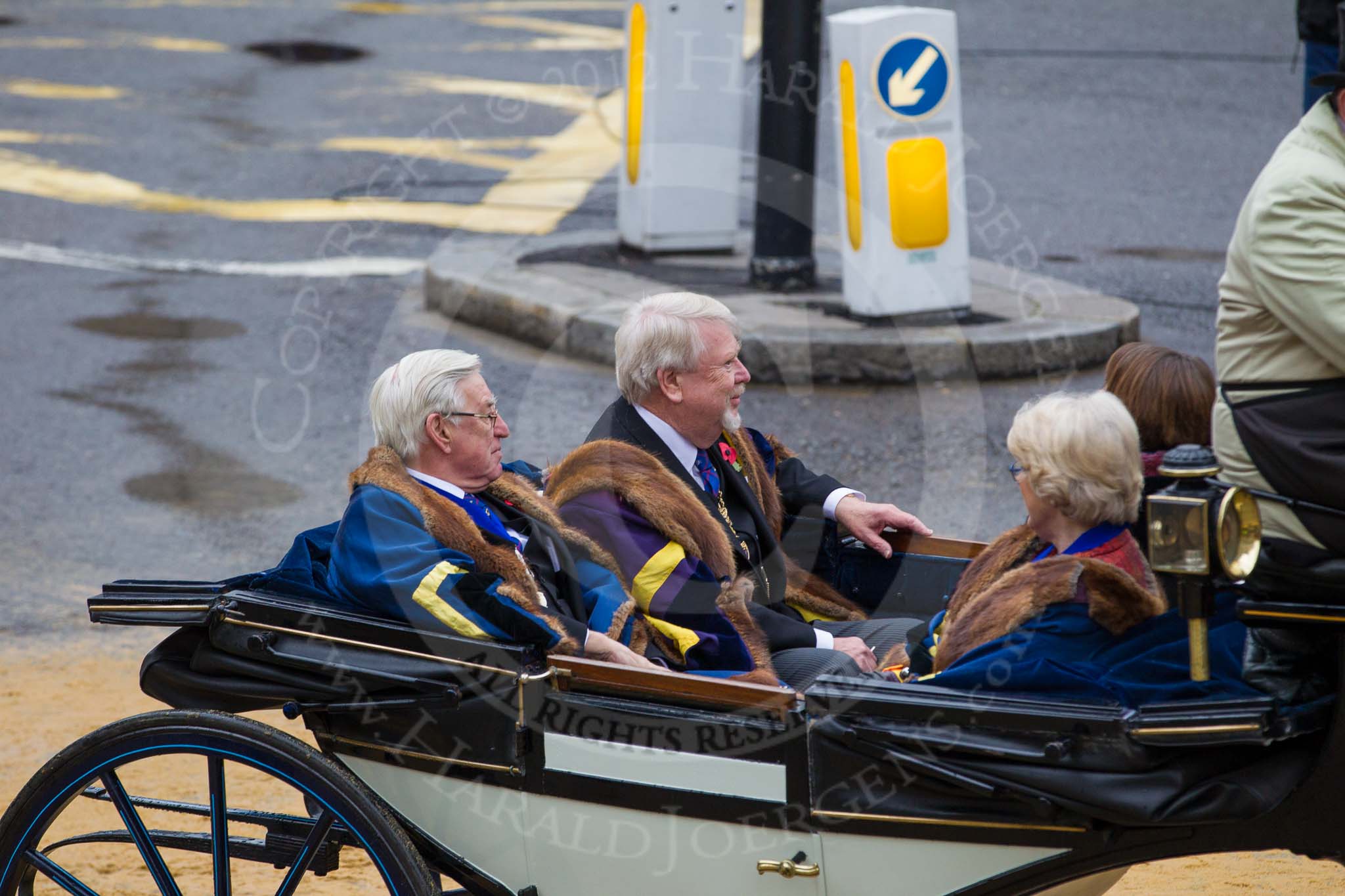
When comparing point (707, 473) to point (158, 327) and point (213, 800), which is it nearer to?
point (213, 800)

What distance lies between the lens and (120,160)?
1191 centimetres

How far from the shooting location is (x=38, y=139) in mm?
12375

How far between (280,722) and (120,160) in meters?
8.57

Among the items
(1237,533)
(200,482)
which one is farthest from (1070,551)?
(200,482)

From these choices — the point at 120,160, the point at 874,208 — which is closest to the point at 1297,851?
the point at 874,208

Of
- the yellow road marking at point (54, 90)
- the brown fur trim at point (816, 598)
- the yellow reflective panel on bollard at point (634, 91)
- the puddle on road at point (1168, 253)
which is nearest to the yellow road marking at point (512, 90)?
the yellow road marking at point (54, 90)

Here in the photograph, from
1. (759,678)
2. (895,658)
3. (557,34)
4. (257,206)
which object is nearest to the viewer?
(759,678)

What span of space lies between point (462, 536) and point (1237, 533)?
4.74 feet

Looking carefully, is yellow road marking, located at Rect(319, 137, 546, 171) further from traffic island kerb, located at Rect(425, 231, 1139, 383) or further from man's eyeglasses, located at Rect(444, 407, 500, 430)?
man's eyeglasses, located at Rect(444, 407, 500, 430)

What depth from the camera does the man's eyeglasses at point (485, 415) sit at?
10.4 ft

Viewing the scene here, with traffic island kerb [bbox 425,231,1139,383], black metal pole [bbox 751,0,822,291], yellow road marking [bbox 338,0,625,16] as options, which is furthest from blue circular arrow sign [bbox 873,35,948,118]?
yellow road marking [bbox 338,0,625,16]

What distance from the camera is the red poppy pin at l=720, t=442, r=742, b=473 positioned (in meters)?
3.78

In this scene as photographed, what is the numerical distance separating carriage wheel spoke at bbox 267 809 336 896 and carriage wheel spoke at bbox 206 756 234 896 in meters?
0.14

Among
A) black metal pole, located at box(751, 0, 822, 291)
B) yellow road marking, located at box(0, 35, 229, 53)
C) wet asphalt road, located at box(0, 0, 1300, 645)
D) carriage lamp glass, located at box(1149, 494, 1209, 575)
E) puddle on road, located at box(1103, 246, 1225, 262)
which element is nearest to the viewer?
carriage lamp glass, located at box(1149, 494, 1209, 575)
